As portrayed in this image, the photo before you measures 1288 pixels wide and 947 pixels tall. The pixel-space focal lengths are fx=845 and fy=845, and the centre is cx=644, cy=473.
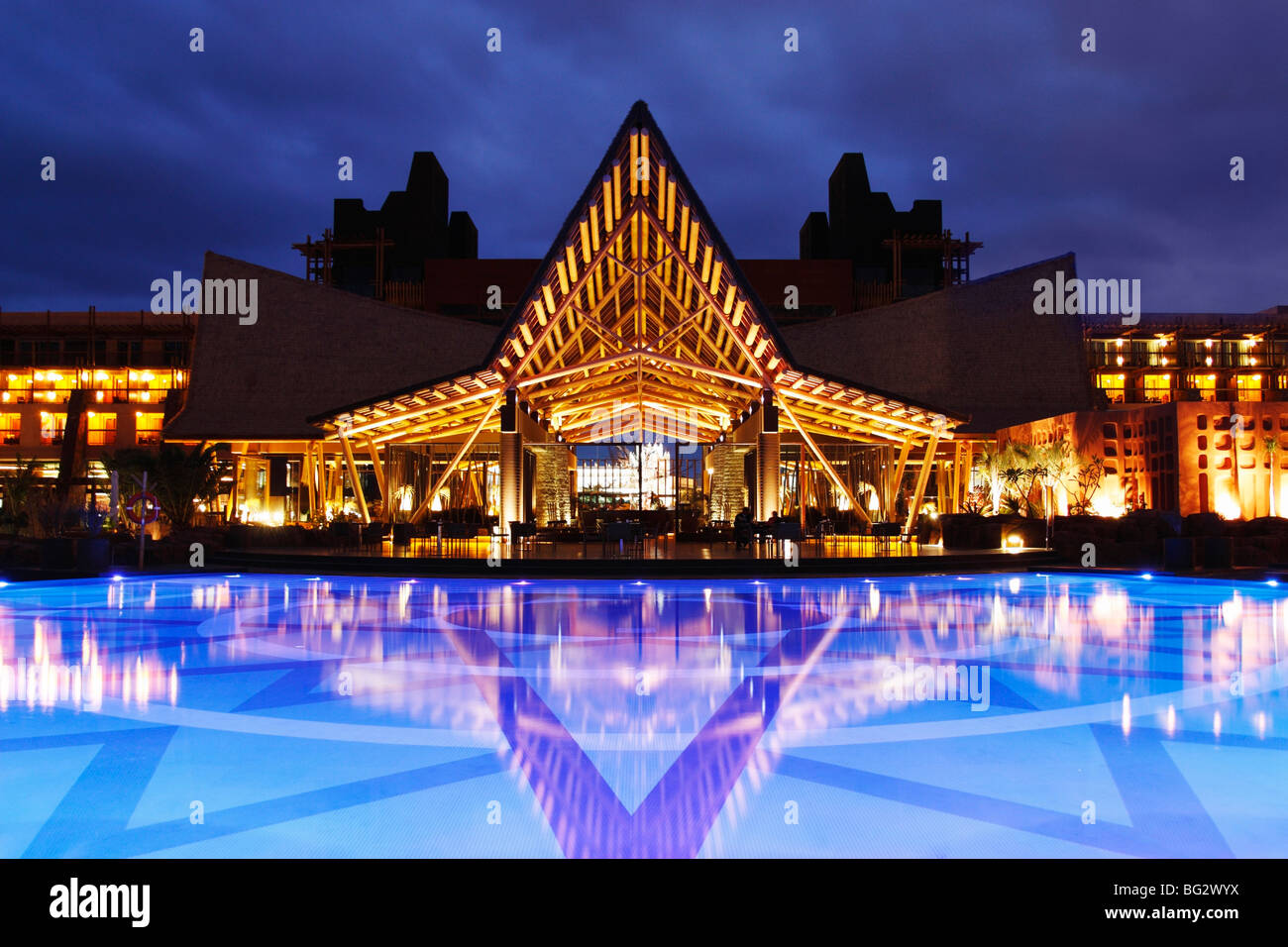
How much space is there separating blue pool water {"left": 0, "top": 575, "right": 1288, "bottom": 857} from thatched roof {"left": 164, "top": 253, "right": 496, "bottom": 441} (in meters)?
26.7

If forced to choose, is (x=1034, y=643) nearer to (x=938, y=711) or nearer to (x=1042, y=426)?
(x=938, y=711)

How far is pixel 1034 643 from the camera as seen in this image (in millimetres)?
6852

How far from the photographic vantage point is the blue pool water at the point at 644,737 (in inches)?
108

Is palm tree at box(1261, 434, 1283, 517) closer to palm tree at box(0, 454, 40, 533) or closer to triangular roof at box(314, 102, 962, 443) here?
triangular roof at box(314, 102, 962, 443)

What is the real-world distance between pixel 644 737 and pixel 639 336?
17123mm

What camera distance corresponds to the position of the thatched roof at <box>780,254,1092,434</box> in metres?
32.7

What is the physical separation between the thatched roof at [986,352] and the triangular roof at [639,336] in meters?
10.8

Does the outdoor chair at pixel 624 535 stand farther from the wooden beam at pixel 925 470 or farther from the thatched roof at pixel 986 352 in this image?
the thatched roof at pixel 986 352

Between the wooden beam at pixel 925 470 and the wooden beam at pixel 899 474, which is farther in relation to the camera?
the wooden beam at pixel 899 474

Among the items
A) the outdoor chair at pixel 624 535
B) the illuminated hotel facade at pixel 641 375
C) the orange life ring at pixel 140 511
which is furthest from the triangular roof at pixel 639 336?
the orange life ring at pixel 140 511

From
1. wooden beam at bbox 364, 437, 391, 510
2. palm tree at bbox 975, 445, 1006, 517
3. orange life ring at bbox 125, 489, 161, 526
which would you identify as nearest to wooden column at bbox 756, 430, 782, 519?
palm tree at bbox 975, 445, 1006, 517

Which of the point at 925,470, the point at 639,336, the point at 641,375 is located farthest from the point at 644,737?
the point at 641,375
